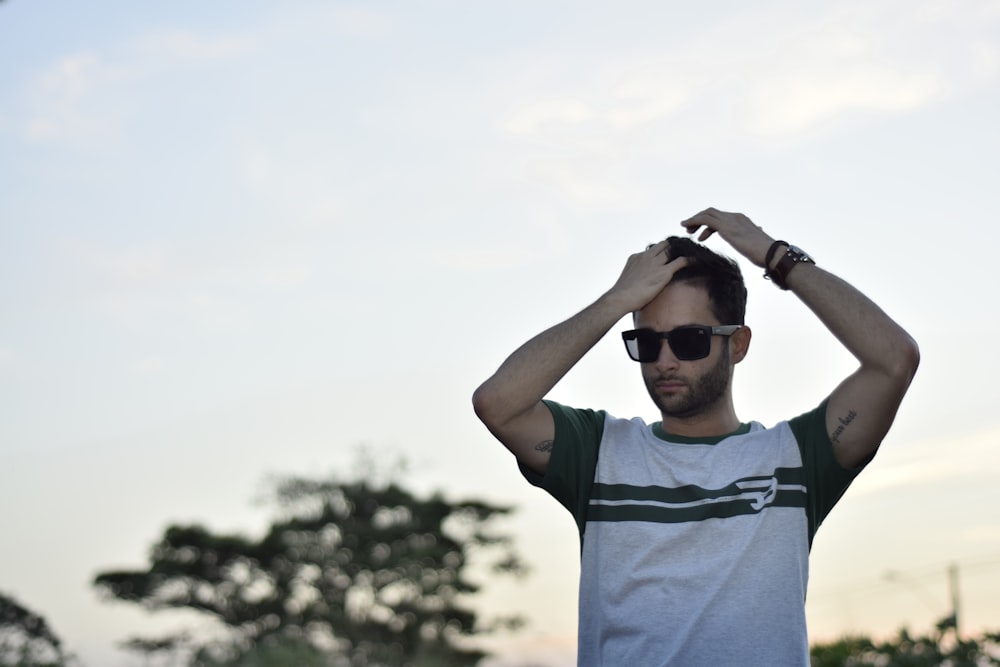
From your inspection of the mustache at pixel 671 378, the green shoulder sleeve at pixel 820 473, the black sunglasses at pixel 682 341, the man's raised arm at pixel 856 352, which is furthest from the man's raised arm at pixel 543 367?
the green shoulder sleeve at pixel 820 473

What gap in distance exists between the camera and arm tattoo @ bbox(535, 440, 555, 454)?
3521 millimetres

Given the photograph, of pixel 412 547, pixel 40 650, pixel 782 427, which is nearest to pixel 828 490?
pixel 782 427

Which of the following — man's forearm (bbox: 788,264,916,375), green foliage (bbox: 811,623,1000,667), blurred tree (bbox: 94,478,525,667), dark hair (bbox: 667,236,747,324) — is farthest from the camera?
blurred tree (bbox: 94,478,525,667)

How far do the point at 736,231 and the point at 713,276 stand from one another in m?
0.15

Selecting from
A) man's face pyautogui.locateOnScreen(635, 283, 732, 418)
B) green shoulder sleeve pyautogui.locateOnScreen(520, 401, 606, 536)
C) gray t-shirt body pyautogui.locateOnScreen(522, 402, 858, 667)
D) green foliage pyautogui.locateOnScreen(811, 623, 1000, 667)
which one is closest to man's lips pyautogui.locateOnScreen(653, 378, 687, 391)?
man's face pyautogui.locateOnScreen(635, 283, 732, 418)

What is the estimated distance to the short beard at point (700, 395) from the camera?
348 centimetres

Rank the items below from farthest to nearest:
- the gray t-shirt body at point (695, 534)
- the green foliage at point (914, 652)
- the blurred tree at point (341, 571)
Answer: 1. the blurred tree at point (341, 571)
2. the green foliage at point (914, 652)
3. the gray t-shirt body at point (695, 534)

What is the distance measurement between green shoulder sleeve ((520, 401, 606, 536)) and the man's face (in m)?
0.24

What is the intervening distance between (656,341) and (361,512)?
28.8 metres

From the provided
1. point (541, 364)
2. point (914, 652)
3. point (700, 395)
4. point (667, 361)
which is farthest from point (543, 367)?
point (914, 652)

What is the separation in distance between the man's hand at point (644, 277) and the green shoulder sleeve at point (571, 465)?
1.29 ft

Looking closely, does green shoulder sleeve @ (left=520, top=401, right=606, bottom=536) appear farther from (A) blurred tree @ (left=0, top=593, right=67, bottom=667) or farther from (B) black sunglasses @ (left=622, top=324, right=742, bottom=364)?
(A) blurred tree @ (left=0, top=593, right=67, bottom=667)

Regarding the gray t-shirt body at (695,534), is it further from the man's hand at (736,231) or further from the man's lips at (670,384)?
the man's hand at (736,231)

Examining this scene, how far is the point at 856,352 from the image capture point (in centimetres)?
338
